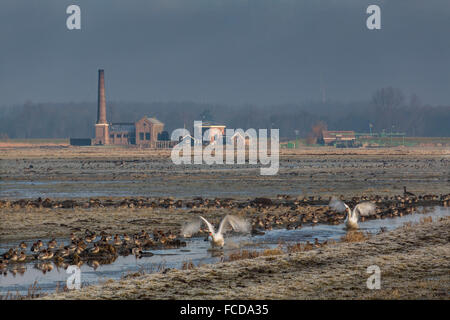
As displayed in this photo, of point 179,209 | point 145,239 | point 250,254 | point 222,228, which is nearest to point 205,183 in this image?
point 179,209

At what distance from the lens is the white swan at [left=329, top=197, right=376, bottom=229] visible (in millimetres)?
31750

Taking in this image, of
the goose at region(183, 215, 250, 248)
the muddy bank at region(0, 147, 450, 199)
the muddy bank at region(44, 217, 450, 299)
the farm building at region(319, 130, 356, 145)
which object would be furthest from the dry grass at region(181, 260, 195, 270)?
the farm building at region(319, 130, 356, 145)

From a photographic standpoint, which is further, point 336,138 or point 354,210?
point 336,138

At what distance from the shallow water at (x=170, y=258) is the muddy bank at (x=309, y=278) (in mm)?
2217

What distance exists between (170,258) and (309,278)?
6781 mm

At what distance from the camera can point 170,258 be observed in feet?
81.0

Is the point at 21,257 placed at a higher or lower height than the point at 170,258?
→ higher

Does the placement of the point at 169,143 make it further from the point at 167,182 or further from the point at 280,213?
the point at 280,213

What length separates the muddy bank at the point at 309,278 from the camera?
17.4 m

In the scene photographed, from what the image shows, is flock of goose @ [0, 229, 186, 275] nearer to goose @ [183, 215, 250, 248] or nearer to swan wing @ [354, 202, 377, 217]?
goose @ [183, 215, 250, 248]

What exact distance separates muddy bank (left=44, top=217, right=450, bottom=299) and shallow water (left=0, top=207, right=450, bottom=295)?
2217 mm

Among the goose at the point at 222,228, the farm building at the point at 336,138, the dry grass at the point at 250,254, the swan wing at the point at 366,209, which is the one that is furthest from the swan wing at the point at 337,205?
the farm building at the point at 336,138

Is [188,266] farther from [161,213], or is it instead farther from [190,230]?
[161,213]
